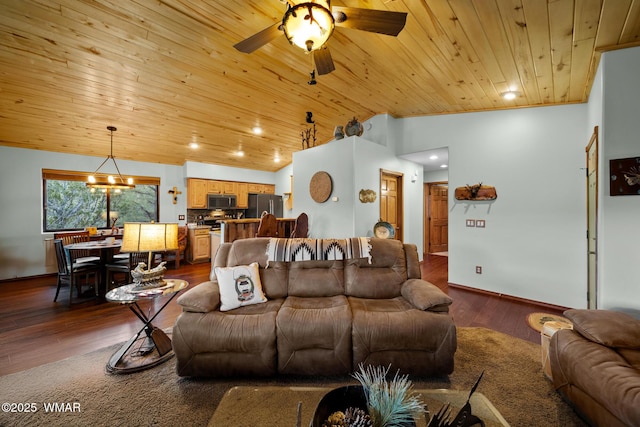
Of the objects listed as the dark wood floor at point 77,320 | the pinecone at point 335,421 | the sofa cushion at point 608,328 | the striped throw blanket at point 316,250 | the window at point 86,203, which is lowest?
the dark wood floor at point 77,320

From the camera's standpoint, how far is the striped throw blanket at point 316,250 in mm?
2564

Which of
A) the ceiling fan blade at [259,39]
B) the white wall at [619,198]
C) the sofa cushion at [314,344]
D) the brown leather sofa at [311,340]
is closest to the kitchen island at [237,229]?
the brown leather sofa at [311,340]

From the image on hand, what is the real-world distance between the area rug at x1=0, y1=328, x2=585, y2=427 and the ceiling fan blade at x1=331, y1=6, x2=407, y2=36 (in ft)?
8.09

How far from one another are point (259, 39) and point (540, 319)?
407 centimetres

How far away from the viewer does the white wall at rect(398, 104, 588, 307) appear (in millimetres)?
3322

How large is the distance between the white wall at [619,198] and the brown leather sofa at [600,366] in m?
0.79

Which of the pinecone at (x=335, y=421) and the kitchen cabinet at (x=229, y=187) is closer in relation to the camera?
the pinecone at (x=335, y=421)

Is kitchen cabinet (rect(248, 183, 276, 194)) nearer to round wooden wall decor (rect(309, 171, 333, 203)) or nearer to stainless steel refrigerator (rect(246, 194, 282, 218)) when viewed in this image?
stainless steel refrigerator (rect(246, 194, 282, 218))

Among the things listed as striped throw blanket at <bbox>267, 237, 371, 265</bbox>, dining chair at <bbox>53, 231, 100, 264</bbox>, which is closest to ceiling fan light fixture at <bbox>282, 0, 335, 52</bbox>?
striped throw blanket at <bbox>267, 237, 371, 265</bbox>

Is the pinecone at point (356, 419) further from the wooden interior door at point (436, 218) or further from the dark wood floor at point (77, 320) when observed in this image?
the wooden interior door at point (436, 218)

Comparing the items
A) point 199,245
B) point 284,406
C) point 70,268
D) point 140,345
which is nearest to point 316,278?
point 284,406

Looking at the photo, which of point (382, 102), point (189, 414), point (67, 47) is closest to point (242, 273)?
point (189, 414)

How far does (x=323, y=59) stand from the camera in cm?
214

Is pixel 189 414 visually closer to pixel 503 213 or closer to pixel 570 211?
pixel 503 213
